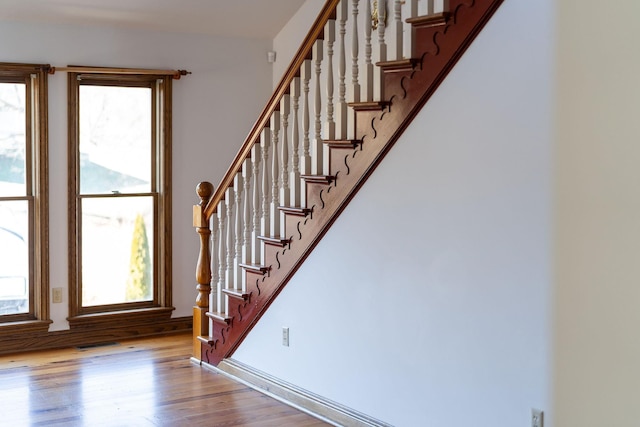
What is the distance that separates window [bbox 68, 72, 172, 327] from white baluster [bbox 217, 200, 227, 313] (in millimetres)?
1069

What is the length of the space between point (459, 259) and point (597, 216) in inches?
27.4

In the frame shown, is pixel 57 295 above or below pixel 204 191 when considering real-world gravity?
below

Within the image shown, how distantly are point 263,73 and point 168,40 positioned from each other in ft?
2.71

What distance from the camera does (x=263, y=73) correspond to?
6.54m

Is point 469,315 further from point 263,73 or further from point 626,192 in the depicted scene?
point 263,73

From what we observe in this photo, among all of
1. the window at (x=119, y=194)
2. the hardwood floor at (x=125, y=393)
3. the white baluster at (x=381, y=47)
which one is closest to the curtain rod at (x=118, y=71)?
the window at (x=119, y=194)

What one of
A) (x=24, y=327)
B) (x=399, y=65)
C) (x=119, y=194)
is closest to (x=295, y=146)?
(x=399, y=65)

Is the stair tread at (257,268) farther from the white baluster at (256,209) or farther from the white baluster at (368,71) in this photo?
the white baluster at (368,71)

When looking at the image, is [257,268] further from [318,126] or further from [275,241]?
[318,126]

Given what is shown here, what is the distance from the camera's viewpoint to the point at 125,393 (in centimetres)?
466

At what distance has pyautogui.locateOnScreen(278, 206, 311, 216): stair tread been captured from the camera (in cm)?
427

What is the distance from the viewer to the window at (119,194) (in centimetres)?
584

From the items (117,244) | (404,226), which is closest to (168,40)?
(117,244)

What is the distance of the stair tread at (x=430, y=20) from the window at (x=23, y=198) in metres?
3.04
